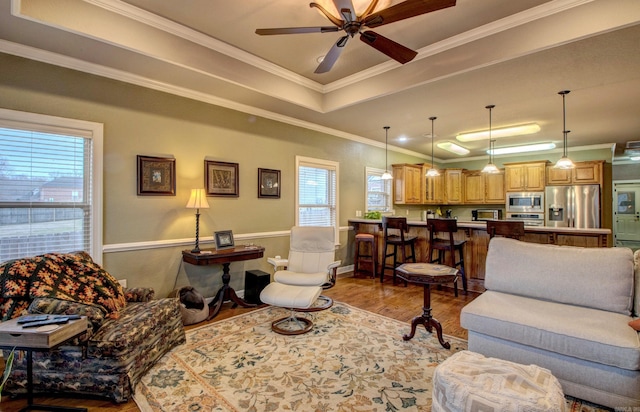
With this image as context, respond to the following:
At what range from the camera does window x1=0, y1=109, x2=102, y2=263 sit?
2705 mm

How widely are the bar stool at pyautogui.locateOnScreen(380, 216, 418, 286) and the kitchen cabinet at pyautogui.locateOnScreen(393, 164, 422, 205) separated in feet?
5.83

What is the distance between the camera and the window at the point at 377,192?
21.4 ft

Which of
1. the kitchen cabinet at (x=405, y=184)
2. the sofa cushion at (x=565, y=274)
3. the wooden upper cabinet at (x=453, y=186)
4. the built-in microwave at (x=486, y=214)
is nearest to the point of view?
the sofa cushion at (x=565, y=274)

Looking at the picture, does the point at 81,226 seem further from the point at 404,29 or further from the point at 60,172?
the point at 404,29

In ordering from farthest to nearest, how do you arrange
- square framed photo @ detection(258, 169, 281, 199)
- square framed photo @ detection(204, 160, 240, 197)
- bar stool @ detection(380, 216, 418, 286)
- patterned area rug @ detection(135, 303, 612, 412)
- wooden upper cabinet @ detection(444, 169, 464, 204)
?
wooden upper cabinet @ detection(444, 169, 464, 204) → bar stool @ detection(380, 216, 418, 286) → square framed photo @ detection(258, 169, 281, 199) → square framed photo @ detection(204, 160, 240, 197) → patterned area rug @ detection(135, 303, 612, 412)

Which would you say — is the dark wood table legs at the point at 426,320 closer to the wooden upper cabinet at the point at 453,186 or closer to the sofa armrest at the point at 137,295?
the sofa armrest at the point at 137,295

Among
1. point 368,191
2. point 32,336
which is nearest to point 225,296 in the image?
point 32,336

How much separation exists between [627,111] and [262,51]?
514 cm

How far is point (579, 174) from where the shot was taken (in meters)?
6.39

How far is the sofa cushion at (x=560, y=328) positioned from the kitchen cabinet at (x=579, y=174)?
5.38 metres

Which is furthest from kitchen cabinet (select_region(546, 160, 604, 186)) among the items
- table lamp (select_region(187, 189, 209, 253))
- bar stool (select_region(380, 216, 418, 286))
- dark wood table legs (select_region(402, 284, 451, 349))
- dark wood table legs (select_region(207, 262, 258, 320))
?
table lamp (select_region(187, 189, 209, 253))

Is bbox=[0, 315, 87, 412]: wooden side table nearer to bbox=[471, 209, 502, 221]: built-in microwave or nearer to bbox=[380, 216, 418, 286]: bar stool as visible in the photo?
bbox=[380, 216, 418, 286]: bar stool

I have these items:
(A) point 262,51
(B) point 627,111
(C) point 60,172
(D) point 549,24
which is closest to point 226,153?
(A) point 262,51

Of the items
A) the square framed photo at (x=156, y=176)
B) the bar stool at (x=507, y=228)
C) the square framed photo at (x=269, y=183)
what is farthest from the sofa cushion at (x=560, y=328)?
the square framed photo at (x=156, y=176)
